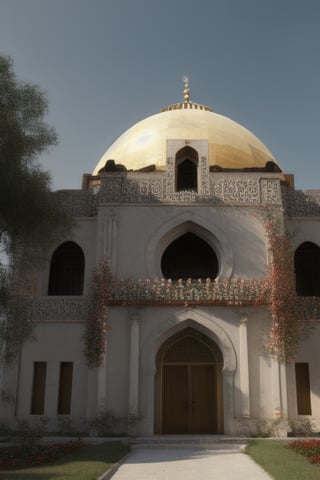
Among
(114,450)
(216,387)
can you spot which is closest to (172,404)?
(216,387)

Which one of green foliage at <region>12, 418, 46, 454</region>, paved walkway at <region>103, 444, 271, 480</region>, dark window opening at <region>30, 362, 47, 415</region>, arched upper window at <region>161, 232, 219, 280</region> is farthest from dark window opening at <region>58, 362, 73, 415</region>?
arched upper window at <region>161, 232, 219, 280</region>

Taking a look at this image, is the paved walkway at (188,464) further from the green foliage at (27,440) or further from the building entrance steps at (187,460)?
the green foliage at (27,440)

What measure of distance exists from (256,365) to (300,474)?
275 inches

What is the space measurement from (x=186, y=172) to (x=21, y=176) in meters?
7.94

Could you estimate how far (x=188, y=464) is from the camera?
11.0 metres

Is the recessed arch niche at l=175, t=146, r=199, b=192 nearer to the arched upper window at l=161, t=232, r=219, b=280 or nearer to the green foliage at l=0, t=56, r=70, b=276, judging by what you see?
the arched upper window at l=161, t=232, r=219, b=280

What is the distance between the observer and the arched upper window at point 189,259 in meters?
18.8

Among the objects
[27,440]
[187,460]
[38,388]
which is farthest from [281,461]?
[38,388]

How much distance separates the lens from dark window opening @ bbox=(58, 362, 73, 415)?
16.4 metres

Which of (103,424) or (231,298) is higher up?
(231,298)

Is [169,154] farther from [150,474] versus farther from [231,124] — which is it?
[150,474]

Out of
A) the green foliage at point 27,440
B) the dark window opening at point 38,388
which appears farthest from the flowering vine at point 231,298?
the green foliage at point 27,440

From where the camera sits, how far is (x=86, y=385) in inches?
641

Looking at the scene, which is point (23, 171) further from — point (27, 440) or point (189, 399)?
point (189, 399)
